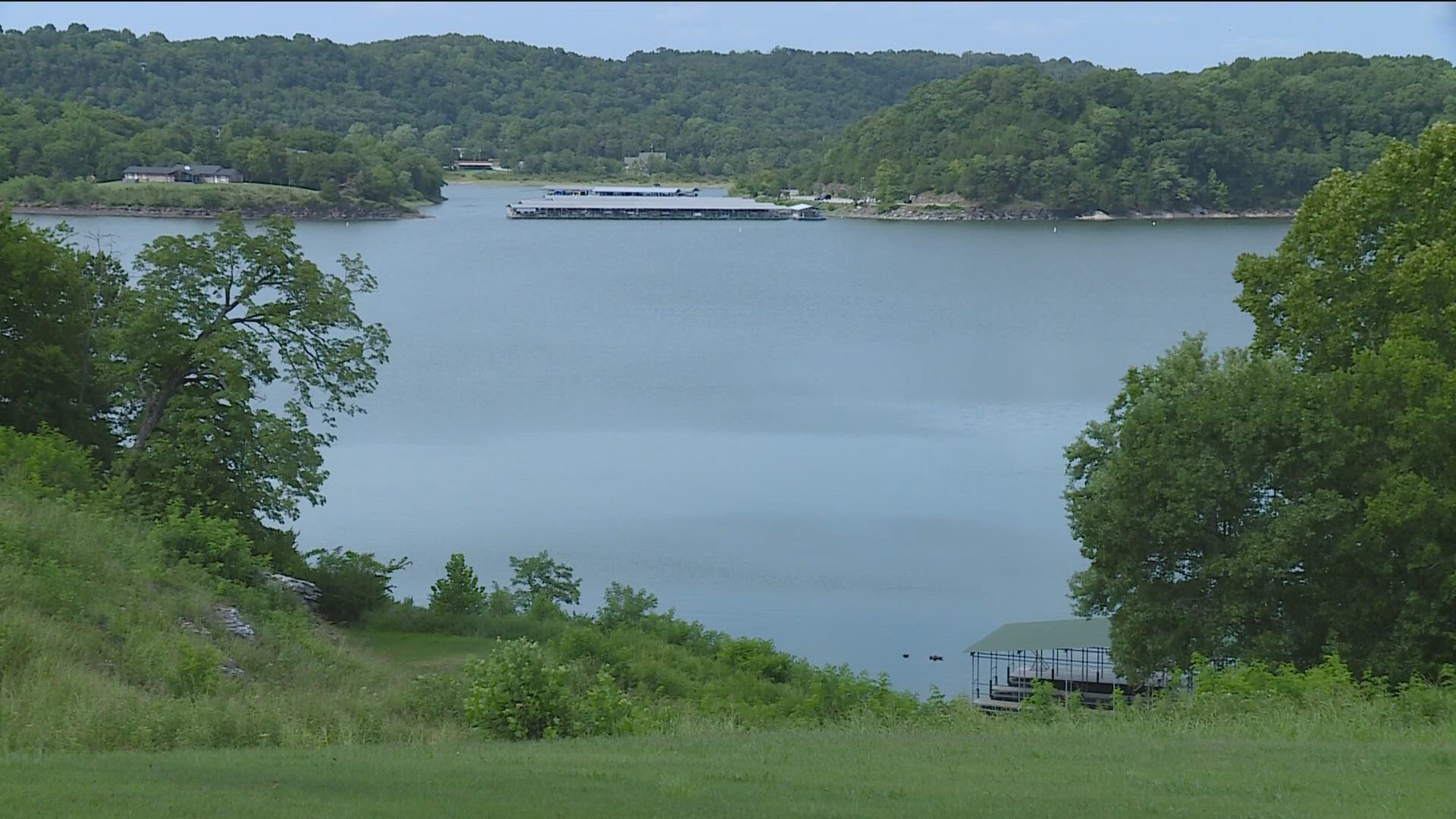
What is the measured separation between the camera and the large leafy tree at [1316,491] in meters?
15.1

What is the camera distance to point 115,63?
175750 millimetres

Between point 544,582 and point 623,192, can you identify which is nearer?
point 544,582

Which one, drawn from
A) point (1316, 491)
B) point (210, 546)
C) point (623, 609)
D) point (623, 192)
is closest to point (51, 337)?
point (210, 546)

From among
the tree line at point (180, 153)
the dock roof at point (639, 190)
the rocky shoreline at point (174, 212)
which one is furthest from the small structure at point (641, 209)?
the rocky shoreline at point (174, 212)

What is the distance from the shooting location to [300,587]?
18938 millimetres

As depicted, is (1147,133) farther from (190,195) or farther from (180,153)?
(180,153)

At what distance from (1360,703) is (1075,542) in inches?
693

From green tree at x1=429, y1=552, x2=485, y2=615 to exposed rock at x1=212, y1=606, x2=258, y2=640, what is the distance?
20.8 ft

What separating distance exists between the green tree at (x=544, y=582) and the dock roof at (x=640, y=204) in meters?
105

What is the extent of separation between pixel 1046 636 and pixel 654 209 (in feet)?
367

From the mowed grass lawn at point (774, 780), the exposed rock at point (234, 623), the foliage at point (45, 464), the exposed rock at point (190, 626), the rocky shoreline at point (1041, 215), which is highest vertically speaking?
the rocky shoreline at point (1041, 215)

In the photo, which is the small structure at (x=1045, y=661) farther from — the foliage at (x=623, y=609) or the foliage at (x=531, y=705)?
the foliage at (x=531, y=705)

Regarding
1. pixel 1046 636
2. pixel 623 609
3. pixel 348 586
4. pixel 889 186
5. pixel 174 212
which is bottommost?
pixel 1046 636

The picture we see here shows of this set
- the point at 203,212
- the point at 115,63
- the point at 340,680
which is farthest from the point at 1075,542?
the point at 115,63
